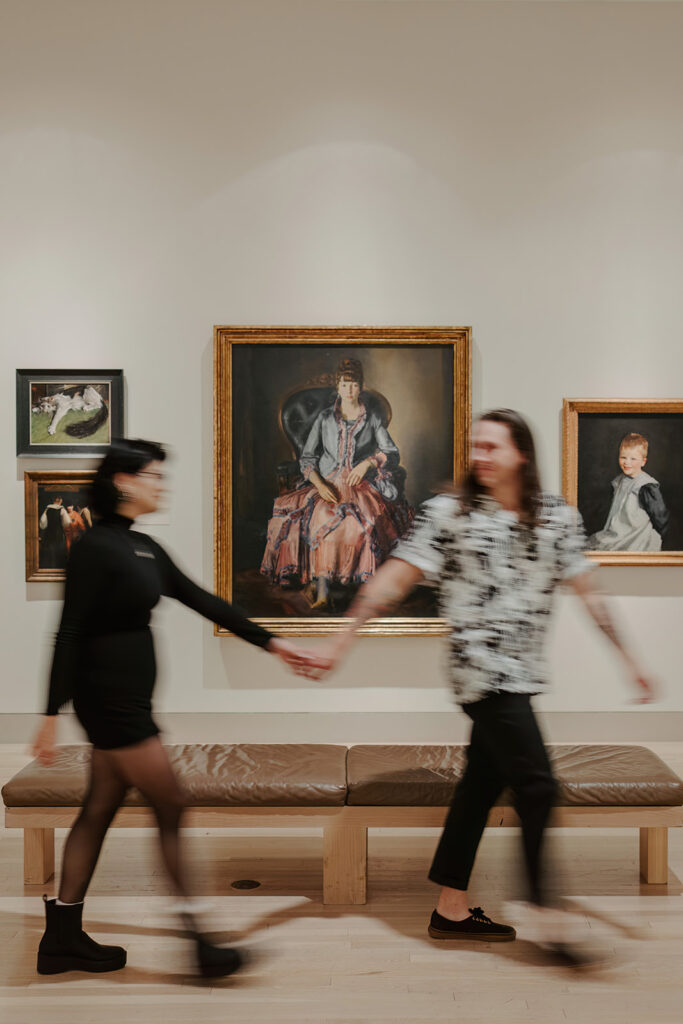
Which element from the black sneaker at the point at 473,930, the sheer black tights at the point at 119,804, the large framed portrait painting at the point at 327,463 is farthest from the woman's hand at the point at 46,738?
the large framed portrait painting at the point at 327,463

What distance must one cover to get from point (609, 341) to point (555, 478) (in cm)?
104

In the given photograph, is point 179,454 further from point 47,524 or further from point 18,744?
point 18,744

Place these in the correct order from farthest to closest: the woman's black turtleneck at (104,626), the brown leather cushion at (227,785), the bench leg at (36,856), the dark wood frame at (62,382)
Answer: the dark wood frame at (62,382) → the bench leg at (36,856) → the brown leather cushion at (227,785) → the woman's black turtleneck at (104,626)

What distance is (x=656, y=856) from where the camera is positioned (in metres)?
4.01

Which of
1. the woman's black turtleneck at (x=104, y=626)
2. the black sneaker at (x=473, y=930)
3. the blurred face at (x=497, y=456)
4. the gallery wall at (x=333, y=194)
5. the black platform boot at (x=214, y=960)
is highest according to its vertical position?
the gallery wall at (x=333, y=194)

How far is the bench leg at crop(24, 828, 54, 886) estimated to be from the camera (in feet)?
13.1

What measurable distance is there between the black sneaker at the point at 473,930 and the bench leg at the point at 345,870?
0.44 metres

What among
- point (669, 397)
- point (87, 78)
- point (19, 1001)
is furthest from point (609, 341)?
point (19, 1001)

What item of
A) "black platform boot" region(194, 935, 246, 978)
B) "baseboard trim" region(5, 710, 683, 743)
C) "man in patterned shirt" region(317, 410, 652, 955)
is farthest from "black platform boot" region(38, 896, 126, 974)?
"baseboard trim" region(5, 710, 683, 743)

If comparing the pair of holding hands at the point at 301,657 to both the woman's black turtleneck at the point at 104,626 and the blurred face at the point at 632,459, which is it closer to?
the woman's black turtleneck at the point at 104,626

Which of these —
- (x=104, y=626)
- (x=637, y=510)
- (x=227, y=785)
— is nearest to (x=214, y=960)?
(x=227, y=785)

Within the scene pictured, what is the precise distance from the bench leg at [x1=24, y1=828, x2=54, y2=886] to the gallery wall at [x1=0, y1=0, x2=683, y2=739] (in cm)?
243

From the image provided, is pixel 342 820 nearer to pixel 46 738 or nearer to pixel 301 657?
pixel 301 657

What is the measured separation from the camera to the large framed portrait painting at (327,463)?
6.44 m
